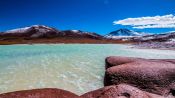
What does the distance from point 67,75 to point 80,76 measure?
3.49 feet

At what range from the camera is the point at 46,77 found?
16266 mm

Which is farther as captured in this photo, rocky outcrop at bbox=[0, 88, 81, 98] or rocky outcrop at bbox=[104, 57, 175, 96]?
rocky outcrop at bbox=[104, 57, 175, 96]

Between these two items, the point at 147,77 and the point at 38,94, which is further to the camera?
the point at 147,77

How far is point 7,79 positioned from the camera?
Answer: 51.1 ft

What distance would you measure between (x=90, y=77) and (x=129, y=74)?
18.8ft

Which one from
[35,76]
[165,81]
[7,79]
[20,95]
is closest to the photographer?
[20,95]

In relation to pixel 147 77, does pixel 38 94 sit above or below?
above

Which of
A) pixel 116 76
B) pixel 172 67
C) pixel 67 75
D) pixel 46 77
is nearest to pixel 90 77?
pixel 67 75

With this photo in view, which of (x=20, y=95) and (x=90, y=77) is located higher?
(x=20, y=95)

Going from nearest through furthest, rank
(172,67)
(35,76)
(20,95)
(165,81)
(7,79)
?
(20,95)
(165,81)
(172,67)
(7,79)
(35,76)

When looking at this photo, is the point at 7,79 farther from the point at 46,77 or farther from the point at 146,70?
the point at 146,70

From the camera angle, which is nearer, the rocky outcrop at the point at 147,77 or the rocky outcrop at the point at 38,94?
the rocky outcrop at the point at 38,94

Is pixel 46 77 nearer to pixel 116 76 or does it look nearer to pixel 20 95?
pixel 116 76

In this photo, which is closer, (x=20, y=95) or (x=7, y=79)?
(x=20, y=95)
